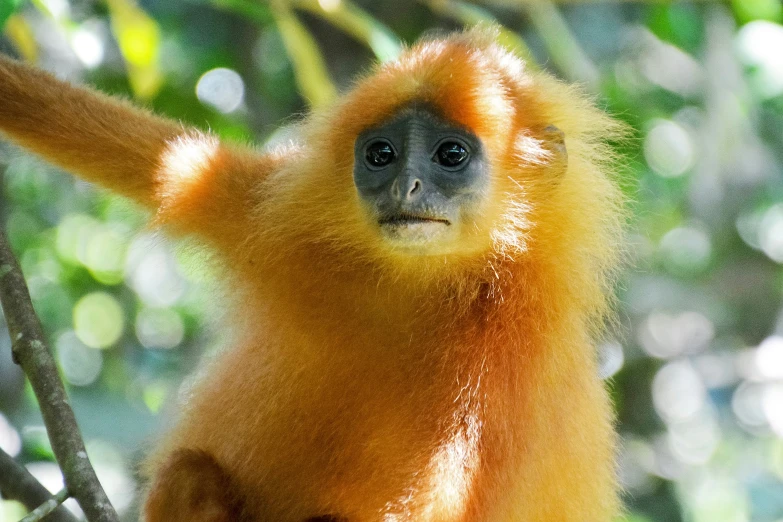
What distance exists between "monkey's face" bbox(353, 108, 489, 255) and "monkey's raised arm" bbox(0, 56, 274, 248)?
1.71ft

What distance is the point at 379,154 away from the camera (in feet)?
11.5

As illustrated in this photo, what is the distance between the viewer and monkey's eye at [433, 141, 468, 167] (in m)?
3.45

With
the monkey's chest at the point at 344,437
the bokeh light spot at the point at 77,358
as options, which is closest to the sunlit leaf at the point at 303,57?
the monkey's chest at the point at 344,437

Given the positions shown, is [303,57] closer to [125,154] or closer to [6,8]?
[125,154]

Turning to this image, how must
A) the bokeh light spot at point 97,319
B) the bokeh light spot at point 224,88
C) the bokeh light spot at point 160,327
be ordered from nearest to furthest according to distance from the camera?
the bokeh light spot at point 224,88
the bokeh light spot at point 97,319
the bokeh light spot at point 160,327

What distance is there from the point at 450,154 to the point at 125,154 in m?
1.23

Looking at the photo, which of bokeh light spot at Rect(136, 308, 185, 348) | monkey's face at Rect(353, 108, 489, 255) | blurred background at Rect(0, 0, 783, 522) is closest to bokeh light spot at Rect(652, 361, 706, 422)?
blurred background at Rect(0, 0, 783, 522)

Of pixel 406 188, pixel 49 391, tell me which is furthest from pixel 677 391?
pixel 49 391

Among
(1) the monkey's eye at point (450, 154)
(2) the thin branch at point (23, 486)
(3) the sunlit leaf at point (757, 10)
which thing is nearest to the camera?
(2) the thin branch at point (23, 486)

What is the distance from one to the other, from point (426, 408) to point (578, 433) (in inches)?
25.0

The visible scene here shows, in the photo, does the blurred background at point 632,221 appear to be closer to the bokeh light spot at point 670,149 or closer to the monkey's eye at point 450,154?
the bokeh light spot at point 670,149

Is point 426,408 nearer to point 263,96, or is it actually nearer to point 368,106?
point 368,106

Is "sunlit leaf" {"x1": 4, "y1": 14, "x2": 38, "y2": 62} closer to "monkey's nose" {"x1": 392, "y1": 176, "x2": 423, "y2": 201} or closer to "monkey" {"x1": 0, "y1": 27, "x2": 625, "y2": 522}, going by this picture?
"monkey" {"x1": 0, "y1": 27, "x2": 625, "y2": 522}

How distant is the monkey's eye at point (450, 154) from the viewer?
3.45 m
